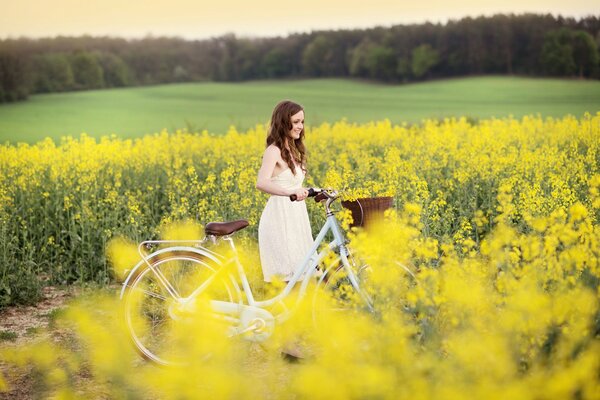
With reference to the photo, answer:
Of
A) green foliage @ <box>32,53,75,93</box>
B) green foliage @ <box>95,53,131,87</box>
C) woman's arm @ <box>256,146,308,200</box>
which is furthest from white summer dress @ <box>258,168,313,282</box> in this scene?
green foliage @ <box>95,53,131,87</box>

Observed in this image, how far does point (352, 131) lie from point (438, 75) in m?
12.6

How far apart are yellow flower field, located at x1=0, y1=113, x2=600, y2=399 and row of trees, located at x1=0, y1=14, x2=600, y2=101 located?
8926 mm

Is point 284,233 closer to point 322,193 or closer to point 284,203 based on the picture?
point 284,203

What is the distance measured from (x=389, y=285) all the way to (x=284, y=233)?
4.74ft

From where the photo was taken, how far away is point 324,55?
92.5ft

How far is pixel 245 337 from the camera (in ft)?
17.4

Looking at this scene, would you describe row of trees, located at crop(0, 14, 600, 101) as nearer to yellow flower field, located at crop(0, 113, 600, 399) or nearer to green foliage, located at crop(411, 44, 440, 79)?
green foliage, located at crop(411, 44, 440, 79)

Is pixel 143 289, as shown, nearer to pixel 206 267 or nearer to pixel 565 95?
pixel 206 267

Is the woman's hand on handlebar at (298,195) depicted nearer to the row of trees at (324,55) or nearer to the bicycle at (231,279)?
A: the bicycle at (231,279)

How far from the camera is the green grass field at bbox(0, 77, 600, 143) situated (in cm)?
2192

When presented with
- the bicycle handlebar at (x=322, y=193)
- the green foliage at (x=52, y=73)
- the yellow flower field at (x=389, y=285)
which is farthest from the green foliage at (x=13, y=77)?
the bicycle handlebar at (x=322, y=193)

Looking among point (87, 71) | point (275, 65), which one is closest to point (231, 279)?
point (87, 71)

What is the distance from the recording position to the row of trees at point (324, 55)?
2058 centimetres

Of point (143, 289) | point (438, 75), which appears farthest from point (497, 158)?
point (438, 75)
